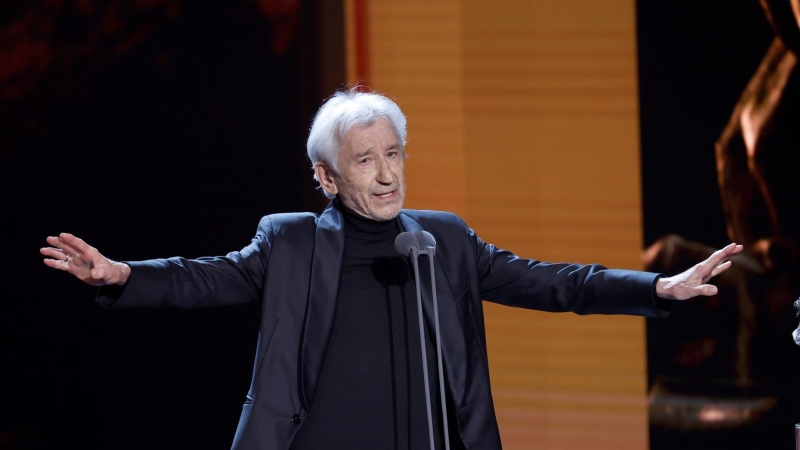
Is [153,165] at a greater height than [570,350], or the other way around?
[153,165]

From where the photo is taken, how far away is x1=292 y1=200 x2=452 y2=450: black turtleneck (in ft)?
6.67

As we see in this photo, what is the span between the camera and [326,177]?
2.22 metres

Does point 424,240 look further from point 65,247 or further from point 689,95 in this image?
point 689,95

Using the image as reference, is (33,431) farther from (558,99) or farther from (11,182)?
(558,99)

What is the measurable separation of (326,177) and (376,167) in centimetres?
16

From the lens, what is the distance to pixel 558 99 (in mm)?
3424

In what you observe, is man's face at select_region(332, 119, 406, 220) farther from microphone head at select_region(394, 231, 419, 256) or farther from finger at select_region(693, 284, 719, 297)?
finger at select_region(693, 284, 719, 297)

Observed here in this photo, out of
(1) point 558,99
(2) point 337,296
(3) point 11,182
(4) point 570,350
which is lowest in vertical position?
(4) point 570,350

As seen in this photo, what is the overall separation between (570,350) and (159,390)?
5.44 ft

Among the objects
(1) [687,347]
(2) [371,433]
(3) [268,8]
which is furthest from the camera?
(3) [268,8]

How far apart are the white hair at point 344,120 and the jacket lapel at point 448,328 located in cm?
31

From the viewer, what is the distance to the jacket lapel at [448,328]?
2.03 m

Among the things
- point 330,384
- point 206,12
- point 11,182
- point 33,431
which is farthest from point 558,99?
point 33,431

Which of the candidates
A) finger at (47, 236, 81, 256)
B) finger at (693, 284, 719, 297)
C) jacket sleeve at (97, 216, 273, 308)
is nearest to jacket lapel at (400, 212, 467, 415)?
jacket sleeve at (97, 216, 273, 308)
